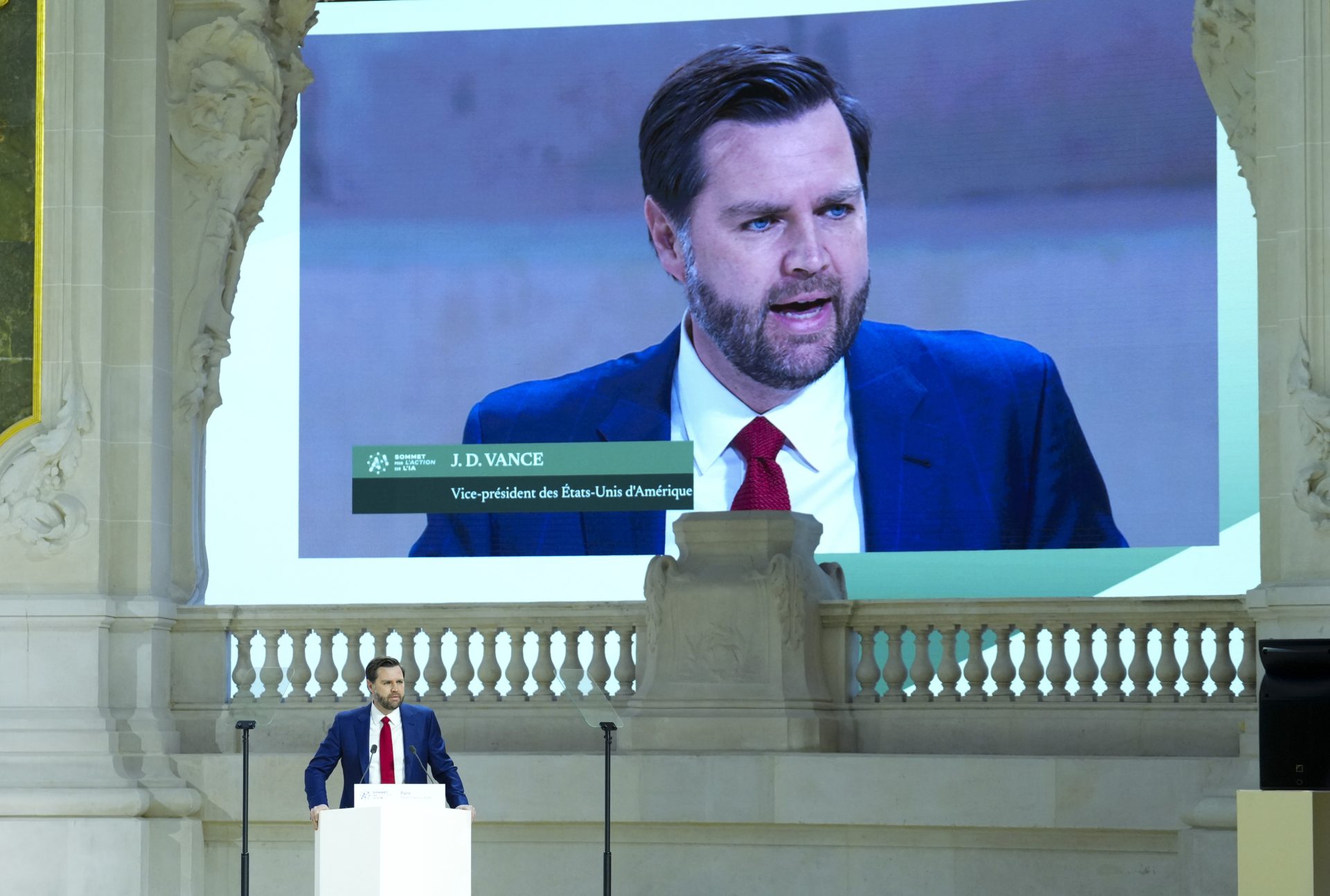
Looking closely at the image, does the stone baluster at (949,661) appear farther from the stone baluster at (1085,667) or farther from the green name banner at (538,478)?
the green name banner at (538,478)

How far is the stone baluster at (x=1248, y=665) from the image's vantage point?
13047 mm

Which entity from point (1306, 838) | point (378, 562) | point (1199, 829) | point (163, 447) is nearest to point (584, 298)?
point (378, 562)

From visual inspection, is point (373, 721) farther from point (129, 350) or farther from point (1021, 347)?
point (1021, 347)

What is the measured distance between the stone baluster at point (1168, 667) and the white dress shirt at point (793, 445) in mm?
4109

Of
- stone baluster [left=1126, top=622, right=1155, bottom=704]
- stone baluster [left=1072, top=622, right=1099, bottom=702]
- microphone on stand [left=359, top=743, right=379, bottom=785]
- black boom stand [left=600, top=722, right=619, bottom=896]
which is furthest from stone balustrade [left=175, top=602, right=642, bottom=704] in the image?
microphone on stand [left=359, top=743, right=379, bottom=785]

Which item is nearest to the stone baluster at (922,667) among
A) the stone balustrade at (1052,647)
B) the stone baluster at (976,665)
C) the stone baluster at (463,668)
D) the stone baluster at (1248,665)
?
the stone balustrade at (1052,647)

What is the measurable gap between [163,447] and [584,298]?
4.53m

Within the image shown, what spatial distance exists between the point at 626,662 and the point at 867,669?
56.4 inches

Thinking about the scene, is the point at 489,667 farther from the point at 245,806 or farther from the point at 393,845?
the point at 393,845

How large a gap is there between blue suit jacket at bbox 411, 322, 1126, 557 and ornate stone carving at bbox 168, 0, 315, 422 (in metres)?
3.42

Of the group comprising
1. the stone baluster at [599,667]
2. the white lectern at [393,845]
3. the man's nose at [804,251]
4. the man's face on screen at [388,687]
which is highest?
the man's nose at [804,251]

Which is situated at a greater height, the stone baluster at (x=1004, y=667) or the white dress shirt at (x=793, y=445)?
the white dress shirt at (x=793, y=445)

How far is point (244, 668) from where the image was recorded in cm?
1435

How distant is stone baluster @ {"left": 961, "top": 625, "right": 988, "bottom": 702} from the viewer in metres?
13.5
